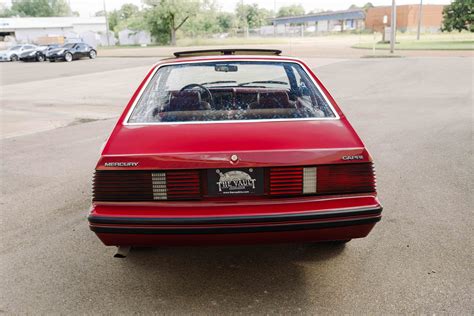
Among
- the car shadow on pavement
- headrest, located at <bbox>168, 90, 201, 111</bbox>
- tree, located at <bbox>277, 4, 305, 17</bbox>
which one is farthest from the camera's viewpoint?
tree, located at <bbox>277, 4, 305, 17</bbox>

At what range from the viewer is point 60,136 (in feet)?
28.1

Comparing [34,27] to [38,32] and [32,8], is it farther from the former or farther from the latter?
[32,8]

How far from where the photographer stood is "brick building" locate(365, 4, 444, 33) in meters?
77.5

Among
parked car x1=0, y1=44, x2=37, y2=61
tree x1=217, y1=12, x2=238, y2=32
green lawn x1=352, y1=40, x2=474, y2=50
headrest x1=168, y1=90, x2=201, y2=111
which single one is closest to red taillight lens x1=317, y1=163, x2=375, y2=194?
headrest x1=168, y1=90, x2=201, y2=111

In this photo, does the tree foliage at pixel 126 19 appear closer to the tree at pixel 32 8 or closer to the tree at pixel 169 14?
the tree at pixel 169 14

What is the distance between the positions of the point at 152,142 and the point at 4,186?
345 cm

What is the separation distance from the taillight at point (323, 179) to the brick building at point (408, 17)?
7770cm

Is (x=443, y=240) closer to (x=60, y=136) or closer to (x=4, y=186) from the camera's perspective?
(x=4, y=186)

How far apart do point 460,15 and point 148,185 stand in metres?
45.3

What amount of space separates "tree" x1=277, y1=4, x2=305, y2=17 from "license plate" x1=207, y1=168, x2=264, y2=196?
498 ft

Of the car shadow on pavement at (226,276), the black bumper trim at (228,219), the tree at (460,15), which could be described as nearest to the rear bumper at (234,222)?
the black bumper trim at (228,219)

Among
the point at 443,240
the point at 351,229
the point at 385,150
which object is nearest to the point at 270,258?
the point at 351,229

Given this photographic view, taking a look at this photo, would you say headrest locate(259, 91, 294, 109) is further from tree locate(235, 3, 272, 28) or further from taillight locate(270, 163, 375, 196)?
tree locate(235, 3, 272, 28)

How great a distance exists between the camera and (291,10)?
486 feet
